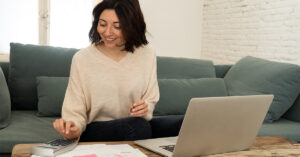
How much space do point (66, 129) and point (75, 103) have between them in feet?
1.06

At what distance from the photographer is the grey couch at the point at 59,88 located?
2176mm

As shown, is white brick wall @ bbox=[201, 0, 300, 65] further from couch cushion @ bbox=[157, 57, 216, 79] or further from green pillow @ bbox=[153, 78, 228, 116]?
green pillow @ bbox=[153, 78, 228, 116]

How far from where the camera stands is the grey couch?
85.7 inches

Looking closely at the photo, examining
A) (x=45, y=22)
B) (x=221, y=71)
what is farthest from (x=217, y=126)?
(x=45, y=22)

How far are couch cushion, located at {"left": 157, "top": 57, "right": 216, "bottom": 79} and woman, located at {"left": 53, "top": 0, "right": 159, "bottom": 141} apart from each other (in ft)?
2.81

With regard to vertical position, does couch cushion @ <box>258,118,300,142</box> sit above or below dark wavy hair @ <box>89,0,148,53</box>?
below

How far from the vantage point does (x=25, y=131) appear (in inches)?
79.5

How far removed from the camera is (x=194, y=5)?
5703 millimetres

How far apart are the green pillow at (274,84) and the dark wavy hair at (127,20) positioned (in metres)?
1.13

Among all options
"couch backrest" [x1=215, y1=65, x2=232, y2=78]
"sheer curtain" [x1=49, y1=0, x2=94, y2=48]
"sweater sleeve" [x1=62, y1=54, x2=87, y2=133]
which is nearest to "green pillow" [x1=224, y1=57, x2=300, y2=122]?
"couch backrest" [x1=215, y1=65, x2=232, y2=78]

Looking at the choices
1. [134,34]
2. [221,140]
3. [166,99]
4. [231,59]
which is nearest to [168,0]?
[231,59]

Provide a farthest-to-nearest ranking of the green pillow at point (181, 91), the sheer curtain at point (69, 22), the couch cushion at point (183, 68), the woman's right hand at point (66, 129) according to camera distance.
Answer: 1. the sheer curtain at point (69, 22)
2. the couch cushion at point (183, 68)
3. the green pillow at point (181, 91)
4. the woman's right hand at point (66, 129)

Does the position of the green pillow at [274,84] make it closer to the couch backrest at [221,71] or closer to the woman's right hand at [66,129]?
the couch backrest at [221,71]

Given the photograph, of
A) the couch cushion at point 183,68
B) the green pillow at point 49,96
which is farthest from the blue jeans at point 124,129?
the couch cushion at point 183,68
